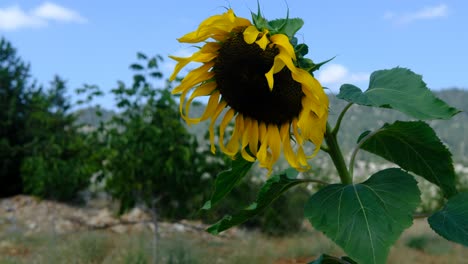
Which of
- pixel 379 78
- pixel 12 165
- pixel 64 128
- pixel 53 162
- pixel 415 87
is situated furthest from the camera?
pixel 12 165

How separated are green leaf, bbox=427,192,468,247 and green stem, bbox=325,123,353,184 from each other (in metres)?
0.31

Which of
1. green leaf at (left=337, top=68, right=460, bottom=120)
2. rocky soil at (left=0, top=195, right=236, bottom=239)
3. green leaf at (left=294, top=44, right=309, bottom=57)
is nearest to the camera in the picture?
green leaf at (left=337, top=68, right=460, bottom=120)

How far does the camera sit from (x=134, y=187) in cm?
739

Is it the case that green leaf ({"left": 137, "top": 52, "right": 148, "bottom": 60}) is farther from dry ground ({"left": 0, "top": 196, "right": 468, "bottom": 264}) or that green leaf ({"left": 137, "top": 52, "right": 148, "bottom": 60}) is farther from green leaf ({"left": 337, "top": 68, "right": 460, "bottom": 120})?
green leaf ({"left": 337, "top": 68, "right": 460, "bottom": 120})

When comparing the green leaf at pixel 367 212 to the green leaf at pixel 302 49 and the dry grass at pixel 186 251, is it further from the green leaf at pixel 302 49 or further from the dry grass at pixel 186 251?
the dry grass at pixel 186 251

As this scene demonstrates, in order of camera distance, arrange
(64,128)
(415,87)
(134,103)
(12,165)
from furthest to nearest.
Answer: (12,165), (64,128), (134,103), (415,87)

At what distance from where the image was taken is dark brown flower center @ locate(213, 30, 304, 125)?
67.9 inches

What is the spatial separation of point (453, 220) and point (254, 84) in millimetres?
791

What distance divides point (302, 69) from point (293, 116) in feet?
0.67

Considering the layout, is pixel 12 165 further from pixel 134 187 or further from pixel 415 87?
pixel 415 87

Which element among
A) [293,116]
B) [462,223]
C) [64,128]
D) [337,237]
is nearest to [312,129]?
[293,116]

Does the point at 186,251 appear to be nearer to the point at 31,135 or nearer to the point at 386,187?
the point at 386,187

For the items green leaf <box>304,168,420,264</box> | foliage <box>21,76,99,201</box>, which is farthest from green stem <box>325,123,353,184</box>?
foliage <box>21,76,99,201</box>

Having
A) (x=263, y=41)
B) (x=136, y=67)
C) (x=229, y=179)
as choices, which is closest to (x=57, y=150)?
(x=136, y=67)
